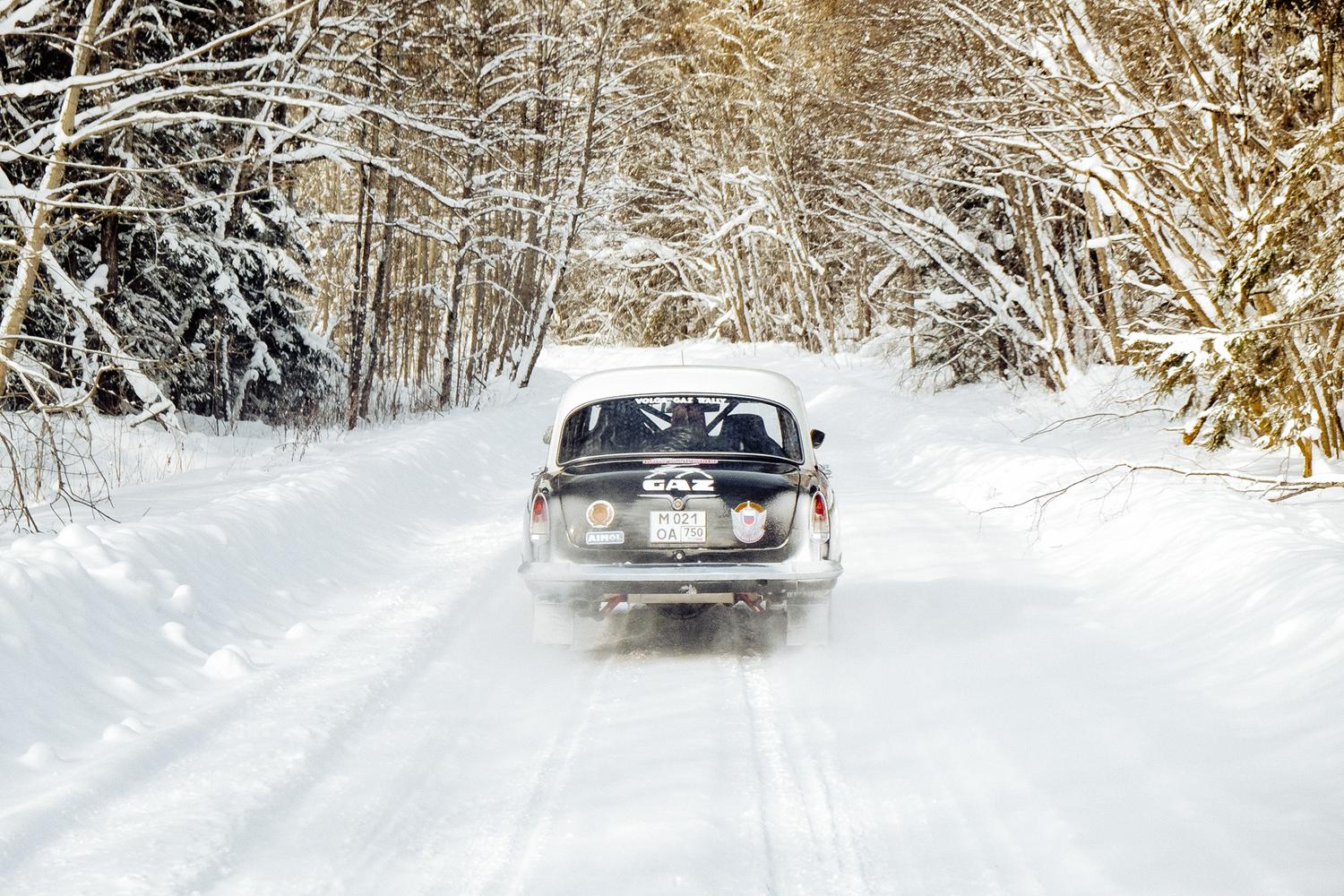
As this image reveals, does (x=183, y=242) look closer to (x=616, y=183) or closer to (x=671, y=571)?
(x=671, y=571)

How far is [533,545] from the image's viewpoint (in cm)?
656

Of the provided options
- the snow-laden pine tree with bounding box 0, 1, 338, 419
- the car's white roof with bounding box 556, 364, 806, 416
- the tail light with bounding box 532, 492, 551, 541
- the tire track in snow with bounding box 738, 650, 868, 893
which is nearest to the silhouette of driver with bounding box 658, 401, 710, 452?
the car's white roof with bounding box 556, 364, 806, 416

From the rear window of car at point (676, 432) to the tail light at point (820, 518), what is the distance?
50cm

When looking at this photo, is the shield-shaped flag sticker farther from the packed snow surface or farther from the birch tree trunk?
the birch tree trunk

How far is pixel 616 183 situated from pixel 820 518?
3183 centimetres

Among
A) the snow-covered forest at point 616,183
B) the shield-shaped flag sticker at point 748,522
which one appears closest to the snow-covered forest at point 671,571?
the shield-shaped flag sticker at point 748,522

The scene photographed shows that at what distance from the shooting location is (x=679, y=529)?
6.34 metres

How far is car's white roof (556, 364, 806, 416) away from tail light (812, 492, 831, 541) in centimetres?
83

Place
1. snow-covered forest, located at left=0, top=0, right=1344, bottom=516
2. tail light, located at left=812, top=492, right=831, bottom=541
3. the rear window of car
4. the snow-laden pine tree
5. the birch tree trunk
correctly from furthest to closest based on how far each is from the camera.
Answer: the snow-laden pine tree → snow-covered forest, located at left=0, top=0, right=1344, bottom=516 → the rear window of car → the birch tree trunk → tail light, located at left=812, top=492, right=831, bottom=541

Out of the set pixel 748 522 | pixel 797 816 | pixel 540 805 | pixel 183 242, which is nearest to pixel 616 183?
pixel 183 242

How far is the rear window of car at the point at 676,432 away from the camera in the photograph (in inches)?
284

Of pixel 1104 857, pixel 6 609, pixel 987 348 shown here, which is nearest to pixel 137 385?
pixel 6 609

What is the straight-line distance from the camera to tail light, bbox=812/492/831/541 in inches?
256

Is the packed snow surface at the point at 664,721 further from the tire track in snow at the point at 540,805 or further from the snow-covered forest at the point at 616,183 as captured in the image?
the snow-covered forest at the point at 616,183
